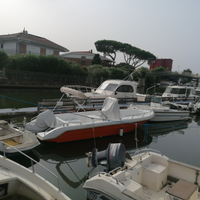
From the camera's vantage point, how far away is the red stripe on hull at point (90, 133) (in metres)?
8.34

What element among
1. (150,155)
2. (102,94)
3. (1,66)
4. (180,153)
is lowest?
(180,153)

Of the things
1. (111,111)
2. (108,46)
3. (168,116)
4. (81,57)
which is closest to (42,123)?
(111,111)

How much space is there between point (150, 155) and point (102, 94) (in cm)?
952

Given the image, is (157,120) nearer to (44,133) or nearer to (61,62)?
(44,133)

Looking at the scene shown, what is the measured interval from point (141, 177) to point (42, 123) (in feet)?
15.7

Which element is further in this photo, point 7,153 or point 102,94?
point 102,94

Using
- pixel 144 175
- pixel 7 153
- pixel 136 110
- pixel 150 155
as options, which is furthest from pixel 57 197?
pixel 136 110

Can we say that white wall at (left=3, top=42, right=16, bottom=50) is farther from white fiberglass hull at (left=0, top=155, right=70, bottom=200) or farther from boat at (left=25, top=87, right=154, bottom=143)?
white fiberglass hull at (left=0, top=155, right=70, bottom=200)

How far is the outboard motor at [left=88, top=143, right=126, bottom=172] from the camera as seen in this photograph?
5016mm

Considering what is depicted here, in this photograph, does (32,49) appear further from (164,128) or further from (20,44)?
(164,128)

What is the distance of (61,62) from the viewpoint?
3250 cm

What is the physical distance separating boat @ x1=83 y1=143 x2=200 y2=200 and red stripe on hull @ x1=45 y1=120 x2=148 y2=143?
9.87 feet

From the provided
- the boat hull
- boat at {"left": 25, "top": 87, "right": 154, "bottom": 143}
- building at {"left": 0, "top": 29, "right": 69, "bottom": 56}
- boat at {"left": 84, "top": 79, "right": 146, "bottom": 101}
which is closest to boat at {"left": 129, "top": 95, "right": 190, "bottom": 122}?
the boat hull

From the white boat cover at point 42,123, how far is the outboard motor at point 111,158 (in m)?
3.44
